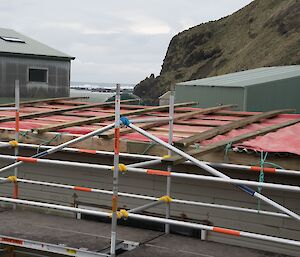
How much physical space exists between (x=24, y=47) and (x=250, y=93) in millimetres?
17947

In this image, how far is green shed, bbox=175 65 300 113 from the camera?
17000 mm

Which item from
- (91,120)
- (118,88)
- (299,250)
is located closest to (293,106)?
(91,120)

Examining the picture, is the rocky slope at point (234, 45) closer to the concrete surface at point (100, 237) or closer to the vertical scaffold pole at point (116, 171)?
the concrete surface at point (100, 237)

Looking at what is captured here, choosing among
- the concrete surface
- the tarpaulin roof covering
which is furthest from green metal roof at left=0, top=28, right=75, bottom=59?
the concrete surface

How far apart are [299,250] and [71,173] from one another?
189 inches

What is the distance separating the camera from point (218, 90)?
17.9 metres

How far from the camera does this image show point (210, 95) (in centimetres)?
1839

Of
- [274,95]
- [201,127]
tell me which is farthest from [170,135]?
[274,95]

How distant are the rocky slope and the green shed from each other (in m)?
43.6

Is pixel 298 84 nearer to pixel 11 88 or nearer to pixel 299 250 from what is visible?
pixel 299 250

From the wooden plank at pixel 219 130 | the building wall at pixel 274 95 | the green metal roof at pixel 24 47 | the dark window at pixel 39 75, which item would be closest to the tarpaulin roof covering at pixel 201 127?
the wooden plank at pixel 219 130

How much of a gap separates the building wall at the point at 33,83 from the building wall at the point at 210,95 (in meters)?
13.2

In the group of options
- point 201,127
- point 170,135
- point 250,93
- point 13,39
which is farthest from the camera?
point 13,39

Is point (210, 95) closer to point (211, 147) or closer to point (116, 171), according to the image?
point (211, 147)
